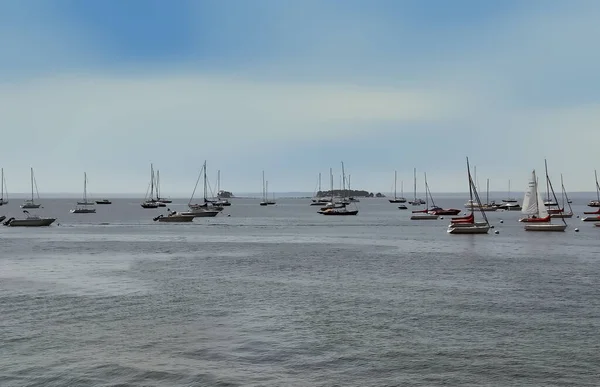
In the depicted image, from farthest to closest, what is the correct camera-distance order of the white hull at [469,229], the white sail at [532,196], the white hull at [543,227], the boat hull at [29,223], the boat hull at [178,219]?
1. the boat hull at [178,219]
2. the boat hull at [29,223]
3. the white sail at [532,196]
4. the white hull at [543,227]
5. the white hull at [469,229]

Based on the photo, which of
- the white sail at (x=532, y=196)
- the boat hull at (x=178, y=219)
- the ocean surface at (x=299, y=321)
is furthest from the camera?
the boat hull at (x=178, y=219)

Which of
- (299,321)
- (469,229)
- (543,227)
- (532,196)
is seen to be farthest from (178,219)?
(299,321)

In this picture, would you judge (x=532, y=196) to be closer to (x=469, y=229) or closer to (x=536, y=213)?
(x=536, y=213)

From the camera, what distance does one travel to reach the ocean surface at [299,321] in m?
25.9

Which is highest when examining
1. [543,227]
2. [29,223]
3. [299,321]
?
[29,223]

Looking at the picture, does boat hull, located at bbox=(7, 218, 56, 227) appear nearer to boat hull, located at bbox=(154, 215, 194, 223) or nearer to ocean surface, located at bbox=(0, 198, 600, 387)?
boat hull, located at bbox=(154, 215, 194, 223)

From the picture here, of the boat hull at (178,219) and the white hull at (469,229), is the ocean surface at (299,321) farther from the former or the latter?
the boat hull at (178,219)

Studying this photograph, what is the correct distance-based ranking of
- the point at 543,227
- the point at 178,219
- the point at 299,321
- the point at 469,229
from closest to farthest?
the point at 299,321, the point at 469,229, the point at 543,227, the point at 178,219

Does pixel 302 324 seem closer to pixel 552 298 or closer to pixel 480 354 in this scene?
pixel 480 354

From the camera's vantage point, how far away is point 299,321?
35.5 meters

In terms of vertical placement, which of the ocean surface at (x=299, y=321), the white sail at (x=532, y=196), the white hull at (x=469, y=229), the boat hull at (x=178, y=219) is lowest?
the ocean surface at (x=299, y=321)

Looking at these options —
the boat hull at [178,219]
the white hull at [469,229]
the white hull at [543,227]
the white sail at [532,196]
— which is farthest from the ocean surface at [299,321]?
the boat hull at [178,219]

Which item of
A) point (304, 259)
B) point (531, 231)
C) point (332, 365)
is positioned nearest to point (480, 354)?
point (332, 365)

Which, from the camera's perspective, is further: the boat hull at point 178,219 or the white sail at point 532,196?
the boat hull at point 178,219
